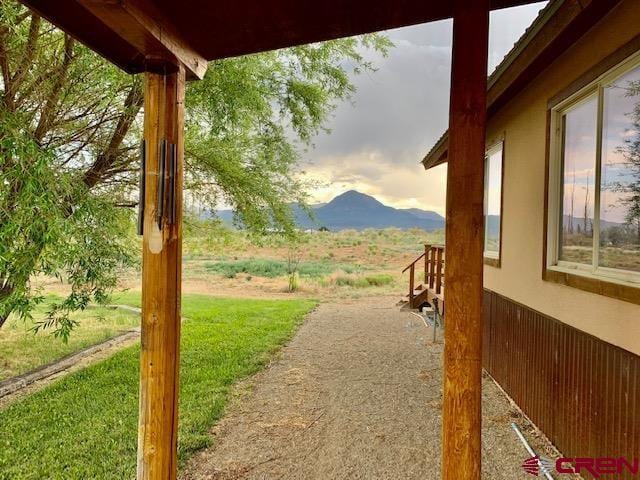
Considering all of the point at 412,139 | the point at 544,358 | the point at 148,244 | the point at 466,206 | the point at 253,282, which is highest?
the point at 412,139

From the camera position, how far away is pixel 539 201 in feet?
12.3

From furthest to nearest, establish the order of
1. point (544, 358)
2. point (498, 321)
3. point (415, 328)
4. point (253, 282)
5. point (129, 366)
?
point (253, 282) < point (415, 328) < point (129, 366) < point (498, 321) < point (544, 358)

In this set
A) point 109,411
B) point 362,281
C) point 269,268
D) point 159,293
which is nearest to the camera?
point 159,293

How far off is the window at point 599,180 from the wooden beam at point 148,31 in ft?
8.17

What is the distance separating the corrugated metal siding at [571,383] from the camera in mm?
2387

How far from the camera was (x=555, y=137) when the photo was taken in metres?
3.47

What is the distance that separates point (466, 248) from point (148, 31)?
1704 millimetres

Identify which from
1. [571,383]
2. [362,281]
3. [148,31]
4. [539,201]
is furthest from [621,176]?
[362,281]

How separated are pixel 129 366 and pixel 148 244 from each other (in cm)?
452

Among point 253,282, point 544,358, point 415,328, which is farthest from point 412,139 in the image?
point 544,358

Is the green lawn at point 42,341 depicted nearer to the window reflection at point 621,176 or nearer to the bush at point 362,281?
the window reflection at point 621,176

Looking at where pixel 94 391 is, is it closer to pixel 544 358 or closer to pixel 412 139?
pixel 544 358

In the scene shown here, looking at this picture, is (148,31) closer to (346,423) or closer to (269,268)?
Answer: (346,423)

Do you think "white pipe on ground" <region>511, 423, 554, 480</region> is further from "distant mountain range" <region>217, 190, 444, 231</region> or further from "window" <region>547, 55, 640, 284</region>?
"distant mountain range" <region>217, 190, 444, 231</region>
